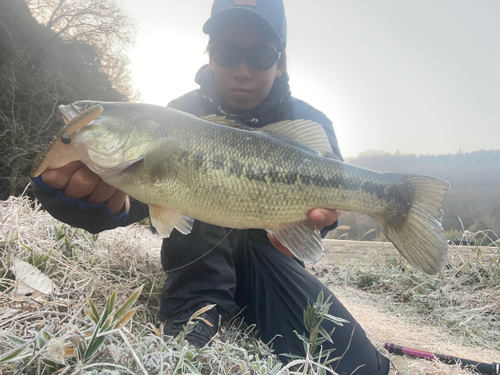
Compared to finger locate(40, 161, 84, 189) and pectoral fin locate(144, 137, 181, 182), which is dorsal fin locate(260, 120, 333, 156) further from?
finger locate(40, 161, 84, 189)

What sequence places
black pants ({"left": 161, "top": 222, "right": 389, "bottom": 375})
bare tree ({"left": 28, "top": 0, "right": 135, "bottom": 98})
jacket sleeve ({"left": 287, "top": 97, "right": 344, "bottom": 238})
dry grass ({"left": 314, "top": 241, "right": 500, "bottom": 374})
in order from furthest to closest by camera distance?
1. bare tree ({"left": 28, "top": 0, "right": 135, "bottom": 98})
2. jacket sleeve ({"left": 287, "top": 97, "right": 344, "bottom": 238})
3. dry grass ({"left": 314, "top": 241, "right": 500, "bottom": 374})
4. black pants ({"left": 161, "top": 222, "right": 389, "bottom": 375})

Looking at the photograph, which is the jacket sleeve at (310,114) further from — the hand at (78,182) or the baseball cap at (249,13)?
the hand at (78,182)

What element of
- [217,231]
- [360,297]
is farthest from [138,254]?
[360,297]

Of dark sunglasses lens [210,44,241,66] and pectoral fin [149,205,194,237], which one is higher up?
dark sunglasses lens [210,44,241,66]

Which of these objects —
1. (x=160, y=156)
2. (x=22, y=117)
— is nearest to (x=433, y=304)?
(x=160, y=156)

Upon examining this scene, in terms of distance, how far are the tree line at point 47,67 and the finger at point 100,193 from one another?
324 inches

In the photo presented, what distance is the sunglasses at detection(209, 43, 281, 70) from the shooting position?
299cm

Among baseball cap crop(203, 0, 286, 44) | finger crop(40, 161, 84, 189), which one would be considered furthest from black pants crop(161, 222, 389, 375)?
baseball cap crop(203, 0, 286, 44)

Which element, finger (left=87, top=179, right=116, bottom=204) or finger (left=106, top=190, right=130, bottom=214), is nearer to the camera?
finger (left=87, top=179, right=116, bottom=204)

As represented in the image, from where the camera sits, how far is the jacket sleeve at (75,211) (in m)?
1.69

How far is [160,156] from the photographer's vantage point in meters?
1.65

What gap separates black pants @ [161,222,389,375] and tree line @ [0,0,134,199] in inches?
326

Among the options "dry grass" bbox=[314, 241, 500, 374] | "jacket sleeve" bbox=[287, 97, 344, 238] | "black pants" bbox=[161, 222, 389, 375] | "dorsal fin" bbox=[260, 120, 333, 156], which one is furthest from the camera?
"jacket sleeve" bbox=[287, 97, 344, 238]

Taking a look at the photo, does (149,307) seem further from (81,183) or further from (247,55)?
(247,55)
